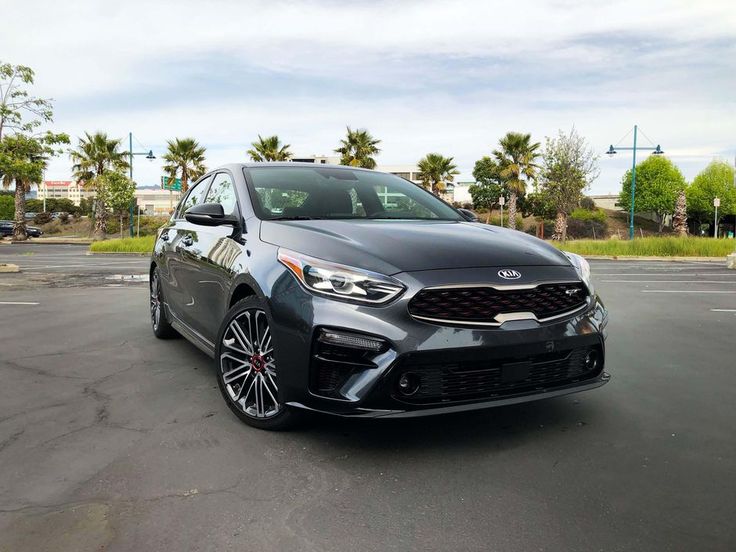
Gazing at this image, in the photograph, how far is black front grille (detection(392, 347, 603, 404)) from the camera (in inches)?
118

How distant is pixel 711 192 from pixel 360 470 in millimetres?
81967

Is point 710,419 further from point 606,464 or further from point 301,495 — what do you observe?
point 301,495

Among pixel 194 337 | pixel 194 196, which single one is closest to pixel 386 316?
pixel 194 337

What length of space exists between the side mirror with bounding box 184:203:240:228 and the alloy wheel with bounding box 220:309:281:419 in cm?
74

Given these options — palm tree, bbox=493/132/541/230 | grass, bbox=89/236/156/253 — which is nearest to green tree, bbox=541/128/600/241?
palm tree, bbox=493/132/541/230

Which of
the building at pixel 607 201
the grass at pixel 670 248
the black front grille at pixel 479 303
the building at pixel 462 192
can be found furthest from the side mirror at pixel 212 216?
the building at pixel 607 201

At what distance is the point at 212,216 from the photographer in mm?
4102

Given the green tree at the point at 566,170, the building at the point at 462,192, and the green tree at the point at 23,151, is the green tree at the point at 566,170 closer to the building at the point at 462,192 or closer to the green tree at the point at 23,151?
the green tree at the point at 23,151

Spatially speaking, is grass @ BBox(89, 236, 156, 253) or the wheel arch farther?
grass @ BBox(89, 236, 156, 253)

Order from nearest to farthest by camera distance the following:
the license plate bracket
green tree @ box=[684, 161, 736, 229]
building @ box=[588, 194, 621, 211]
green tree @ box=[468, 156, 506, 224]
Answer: the license plate bracket < green tree @ box=[684, 161, 736, 229] < green tree @ box=[468, 156, 506, 224] < building @ box=[588, 194, 621, 211]

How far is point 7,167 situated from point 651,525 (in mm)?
18122

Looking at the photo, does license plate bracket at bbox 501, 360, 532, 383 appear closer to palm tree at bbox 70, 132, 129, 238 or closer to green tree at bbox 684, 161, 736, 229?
palm tree at bbox 70, 132, 129, 238

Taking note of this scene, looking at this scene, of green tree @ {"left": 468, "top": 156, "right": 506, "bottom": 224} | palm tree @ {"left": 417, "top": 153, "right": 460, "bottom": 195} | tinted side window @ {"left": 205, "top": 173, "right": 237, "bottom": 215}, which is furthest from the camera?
green tree @ {"left": 468, "top": 156, "right": 506, "bottom": 224}

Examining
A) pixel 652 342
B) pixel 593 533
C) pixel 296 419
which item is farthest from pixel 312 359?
pixel 652 342
